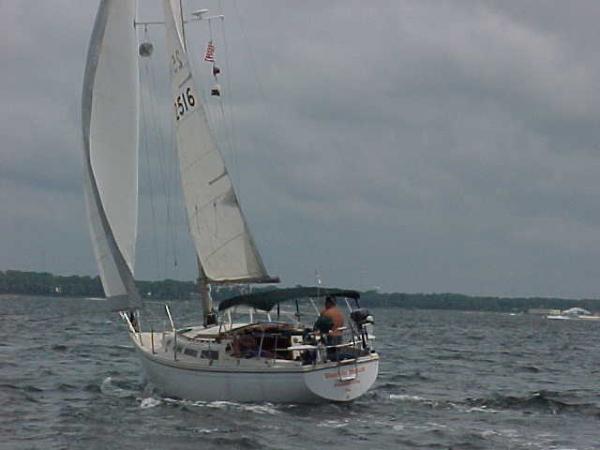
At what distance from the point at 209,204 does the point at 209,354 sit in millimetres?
4624

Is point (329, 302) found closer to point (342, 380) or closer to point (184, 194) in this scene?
point (342, 380)

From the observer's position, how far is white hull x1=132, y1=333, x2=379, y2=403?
961 inches

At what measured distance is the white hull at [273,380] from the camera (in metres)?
24.4

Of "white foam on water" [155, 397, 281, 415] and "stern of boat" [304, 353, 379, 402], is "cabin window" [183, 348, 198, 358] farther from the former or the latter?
"stern of boat" [304, 353, 379, 402]

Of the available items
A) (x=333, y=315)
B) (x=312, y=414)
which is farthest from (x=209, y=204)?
(x=312, y=414)

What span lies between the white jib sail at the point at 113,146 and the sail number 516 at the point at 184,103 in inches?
42.1

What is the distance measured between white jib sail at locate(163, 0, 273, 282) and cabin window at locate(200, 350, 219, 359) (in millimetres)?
2892

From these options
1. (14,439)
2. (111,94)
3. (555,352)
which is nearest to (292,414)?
(14,439)

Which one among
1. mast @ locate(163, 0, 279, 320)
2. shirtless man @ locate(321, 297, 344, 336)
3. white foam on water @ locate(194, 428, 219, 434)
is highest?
mast @ locate(163, 0, 279, 320)

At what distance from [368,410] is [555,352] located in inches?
1318

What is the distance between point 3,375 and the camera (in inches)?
1284

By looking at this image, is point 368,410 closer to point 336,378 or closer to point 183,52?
point 336,378

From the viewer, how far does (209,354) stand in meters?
25.8

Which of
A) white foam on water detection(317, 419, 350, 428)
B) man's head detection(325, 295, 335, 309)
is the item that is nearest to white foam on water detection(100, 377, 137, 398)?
man's head detection(325, 295, 335, 309)
